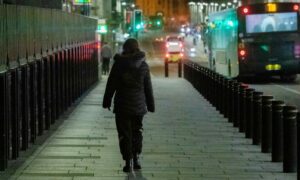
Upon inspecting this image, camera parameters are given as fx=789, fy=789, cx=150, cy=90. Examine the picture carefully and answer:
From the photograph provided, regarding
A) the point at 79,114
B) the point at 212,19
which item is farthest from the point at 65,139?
the point at 212,19

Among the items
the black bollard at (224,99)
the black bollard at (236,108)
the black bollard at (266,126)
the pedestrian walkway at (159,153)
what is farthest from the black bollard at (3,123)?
the black bollard at (224,99)

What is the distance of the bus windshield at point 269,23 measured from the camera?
33438 mm

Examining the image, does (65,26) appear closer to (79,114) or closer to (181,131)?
(79,114)

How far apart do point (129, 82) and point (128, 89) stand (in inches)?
3.9

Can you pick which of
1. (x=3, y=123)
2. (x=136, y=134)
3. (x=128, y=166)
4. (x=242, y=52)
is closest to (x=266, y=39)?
(x=242, y=52)

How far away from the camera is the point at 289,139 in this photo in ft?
35.0

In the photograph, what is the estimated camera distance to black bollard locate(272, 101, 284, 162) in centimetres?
1142

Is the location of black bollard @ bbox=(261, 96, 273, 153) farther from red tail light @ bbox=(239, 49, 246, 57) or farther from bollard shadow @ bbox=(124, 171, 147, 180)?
red tail light @ bbox=(239, 49, 246, 57)

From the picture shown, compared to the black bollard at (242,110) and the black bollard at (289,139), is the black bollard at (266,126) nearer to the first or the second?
the black bollard at (289,139)

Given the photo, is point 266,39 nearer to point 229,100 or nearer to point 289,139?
point 229,100

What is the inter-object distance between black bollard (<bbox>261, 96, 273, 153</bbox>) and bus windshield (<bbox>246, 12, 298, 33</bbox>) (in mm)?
20977

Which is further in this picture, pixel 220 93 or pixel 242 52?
pixel 242 52

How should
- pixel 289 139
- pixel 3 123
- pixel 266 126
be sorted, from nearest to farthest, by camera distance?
pixel 3 123 < pixel 289 139 < pixel 266 126

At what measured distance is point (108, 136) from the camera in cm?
1500
